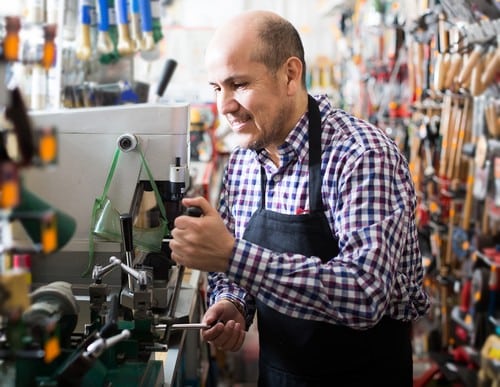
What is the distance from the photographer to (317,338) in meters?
1.89

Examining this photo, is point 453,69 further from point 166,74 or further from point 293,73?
point 293,73

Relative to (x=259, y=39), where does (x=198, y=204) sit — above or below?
below

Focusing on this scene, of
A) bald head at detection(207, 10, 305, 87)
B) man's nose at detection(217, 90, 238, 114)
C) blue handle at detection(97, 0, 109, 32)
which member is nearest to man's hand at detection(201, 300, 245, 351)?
man's nose at detection(217, 90, 238, 114)

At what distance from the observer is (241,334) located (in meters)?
1.99

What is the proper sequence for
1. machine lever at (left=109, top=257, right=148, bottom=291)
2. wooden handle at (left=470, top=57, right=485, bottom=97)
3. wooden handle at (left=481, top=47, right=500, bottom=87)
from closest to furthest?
machine lever at (left=109, top=257, right=148, bottom=291)
wooden handle at (left=481, top=47, right=500, bottom=87)
wooden handle at (left=470, top=57, right=485, bottom=97)

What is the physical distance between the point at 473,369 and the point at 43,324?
2.87 m

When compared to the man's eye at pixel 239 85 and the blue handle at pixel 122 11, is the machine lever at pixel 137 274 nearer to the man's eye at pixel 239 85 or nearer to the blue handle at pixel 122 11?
the man's eye at pixel 239 85

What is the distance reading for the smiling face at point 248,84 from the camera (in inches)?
70.1

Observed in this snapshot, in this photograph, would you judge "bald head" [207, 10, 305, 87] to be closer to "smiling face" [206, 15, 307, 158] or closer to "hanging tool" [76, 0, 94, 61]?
"smiling face" [206, 15, 307, 158]

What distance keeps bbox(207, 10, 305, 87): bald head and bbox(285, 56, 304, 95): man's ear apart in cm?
1

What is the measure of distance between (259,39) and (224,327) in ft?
2.58

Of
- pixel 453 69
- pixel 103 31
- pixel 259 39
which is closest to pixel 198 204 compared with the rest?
pixel 259 39

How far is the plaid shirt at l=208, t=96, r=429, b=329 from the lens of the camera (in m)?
1.59

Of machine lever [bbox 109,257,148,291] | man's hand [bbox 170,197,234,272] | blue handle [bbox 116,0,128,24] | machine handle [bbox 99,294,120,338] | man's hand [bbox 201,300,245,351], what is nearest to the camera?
machine handle [bbox 99,294,120,338]
